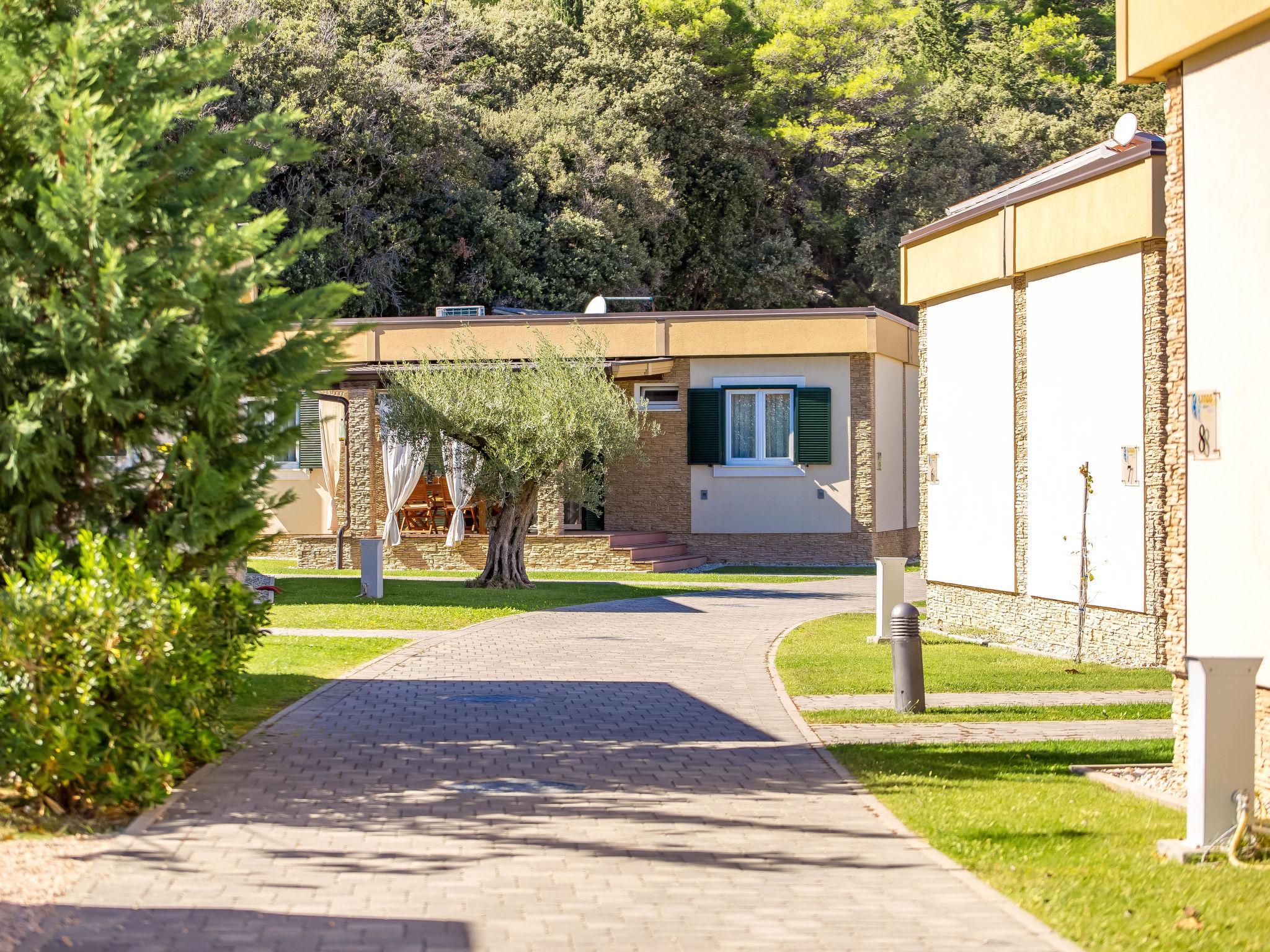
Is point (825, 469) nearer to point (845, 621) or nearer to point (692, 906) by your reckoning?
point (845, 621)

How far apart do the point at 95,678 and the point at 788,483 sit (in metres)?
24.7

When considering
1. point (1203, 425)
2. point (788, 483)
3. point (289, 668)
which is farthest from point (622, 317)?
point (1203, 425)

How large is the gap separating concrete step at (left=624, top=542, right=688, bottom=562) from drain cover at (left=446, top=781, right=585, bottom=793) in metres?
20.7

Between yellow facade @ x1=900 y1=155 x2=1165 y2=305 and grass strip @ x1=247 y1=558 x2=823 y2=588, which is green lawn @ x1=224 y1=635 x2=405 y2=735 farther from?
grass strip @ x1=247 y1=558 x2=823 y2=588

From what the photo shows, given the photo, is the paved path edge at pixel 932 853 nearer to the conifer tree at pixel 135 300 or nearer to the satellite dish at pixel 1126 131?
the conifer tree at pixel 135 300

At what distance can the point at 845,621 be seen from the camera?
18.8m

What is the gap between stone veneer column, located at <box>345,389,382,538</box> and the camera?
102ft

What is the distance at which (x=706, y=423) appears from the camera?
1218 inches

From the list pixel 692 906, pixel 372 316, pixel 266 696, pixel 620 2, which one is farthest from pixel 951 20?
pixel 692 906

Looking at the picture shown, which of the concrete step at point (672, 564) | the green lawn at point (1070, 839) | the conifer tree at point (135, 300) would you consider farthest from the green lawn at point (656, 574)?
the conifer tree at point (135, 300)

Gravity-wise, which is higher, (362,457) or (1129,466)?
(362,457)

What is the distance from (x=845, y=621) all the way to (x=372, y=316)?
20.3 metres

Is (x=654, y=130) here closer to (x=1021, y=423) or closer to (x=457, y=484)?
(x=457, y=484)

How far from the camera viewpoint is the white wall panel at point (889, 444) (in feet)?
103
